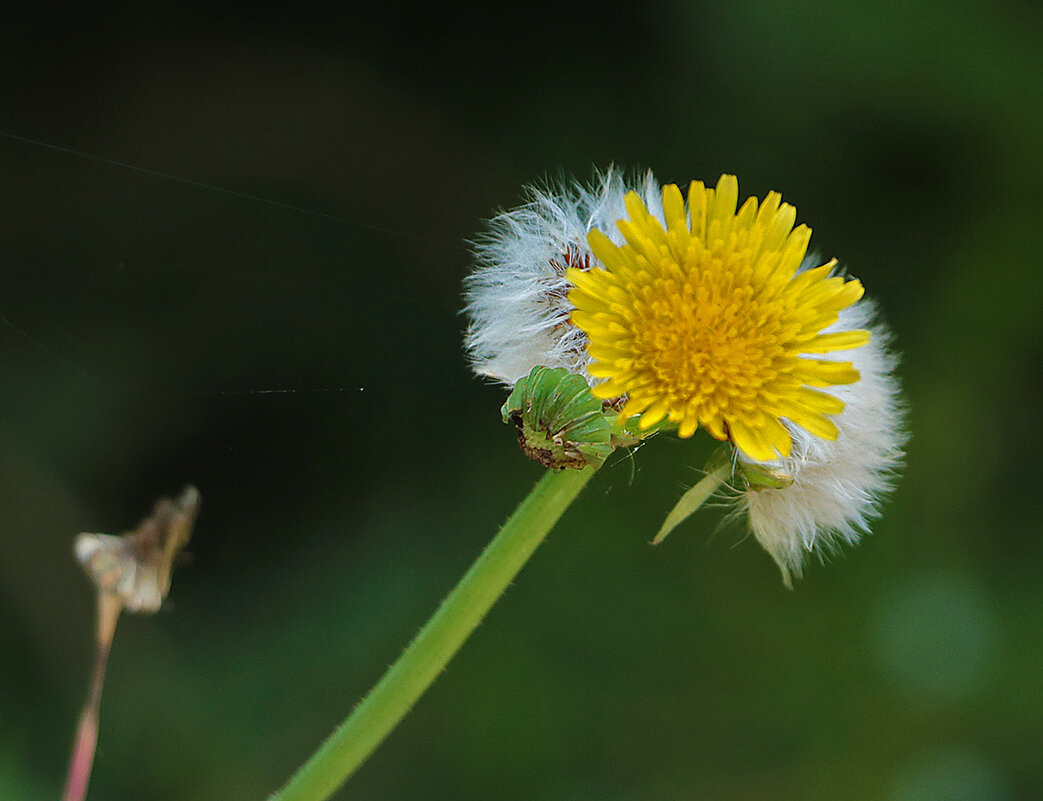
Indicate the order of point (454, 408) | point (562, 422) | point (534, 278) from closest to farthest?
point (562, 422) → point (534, 278) → point (454, 408)

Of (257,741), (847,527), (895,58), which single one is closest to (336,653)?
(257,741)

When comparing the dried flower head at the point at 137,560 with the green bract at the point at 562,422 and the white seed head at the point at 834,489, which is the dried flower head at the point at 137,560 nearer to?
the green bract at the point at 562,422

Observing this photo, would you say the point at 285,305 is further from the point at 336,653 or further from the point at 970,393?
the point at 970,393

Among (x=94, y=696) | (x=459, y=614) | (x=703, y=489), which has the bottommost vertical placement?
(x=94, y=696)

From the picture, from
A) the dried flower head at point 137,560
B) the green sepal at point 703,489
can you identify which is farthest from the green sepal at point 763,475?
the dried flower head at point 137,560

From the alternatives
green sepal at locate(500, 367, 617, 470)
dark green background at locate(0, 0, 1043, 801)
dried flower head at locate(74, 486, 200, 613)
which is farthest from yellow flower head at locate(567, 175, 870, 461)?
dark green background at locate(0, 0, 1043, 801)

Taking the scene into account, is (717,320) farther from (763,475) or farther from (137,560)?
(137,560)

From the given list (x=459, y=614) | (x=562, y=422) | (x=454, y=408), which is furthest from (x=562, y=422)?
(x=454, y=408)

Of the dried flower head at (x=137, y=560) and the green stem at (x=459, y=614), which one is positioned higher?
the green stem at (x=459, y=614)
